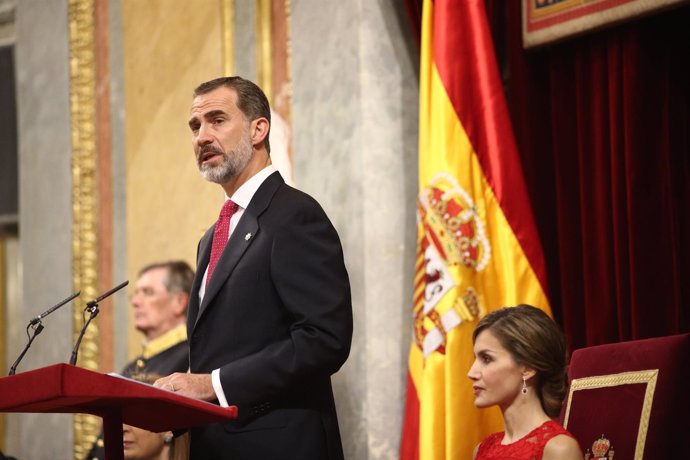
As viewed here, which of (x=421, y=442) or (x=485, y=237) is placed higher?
(x=485, y=237)

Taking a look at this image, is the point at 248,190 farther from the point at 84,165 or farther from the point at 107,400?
the point at 84,165

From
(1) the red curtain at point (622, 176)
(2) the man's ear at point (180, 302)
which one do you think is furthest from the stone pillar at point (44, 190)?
(1) the red curtain at point (622, 176)

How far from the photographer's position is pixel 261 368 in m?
2.82

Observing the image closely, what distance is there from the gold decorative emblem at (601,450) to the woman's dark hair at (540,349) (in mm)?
133

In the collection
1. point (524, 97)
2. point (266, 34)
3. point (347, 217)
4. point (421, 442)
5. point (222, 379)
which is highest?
point (266, 34)

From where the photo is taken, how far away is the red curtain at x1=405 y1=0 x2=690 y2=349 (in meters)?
3.79

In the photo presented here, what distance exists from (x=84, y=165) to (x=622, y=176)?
2.89 meters

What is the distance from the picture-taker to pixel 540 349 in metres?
3.16

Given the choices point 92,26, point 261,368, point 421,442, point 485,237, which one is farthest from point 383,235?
point 92,26

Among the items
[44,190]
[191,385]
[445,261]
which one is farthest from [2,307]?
[191,385]

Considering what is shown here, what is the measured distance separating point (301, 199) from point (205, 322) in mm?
Result: 411

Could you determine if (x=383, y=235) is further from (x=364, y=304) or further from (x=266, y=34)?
(x=266, y=34)

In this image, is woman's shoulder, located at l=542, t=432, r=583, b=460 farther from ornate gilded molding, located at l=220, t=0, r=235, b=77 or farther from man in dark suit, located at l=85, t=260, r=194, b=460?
ornate gilded molding, located at l=220, t=0, r=235, b=77

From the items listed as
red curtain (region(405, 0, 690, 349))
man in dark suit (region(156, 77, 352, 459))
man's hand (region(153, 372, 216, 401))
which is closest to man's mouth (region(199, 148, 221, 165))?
man in dark suit (region(156, 77, 352, 459))
